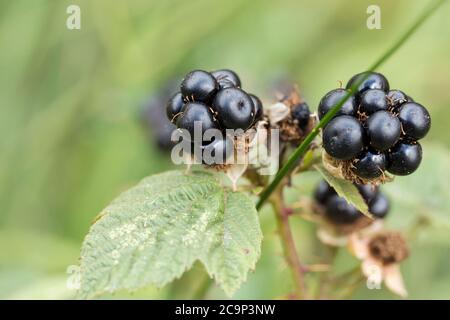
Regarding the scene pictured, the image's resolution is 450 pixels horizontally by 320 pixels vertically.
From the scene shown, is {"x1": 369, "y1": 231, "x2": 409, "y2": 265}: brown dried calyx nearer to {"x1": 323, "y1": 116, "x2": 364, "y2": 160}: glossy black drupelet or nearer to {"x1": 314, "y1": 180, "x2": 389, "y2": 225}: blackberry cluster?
{"x1": 314, "y1": 180, "x2": 389, "y2": 225}: blackberry cluster

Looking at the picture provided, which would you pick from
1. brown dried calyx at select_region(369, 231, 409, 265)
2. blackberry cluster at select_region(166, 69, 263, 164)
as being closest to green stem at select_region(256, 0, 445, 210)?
blackberry cluster at select_region(166, 69, 263, 164)

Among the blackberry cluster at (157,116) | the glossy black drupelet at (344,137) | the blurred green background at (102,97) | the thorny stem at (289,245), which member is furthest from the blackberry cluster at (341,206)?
the blackberry cluster at (157,116)

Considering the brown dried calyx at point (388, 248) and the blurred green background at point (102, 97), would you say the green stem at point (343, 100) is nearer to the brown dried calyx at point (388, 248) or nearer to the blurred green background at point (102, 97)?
the brown dried calyx at point (388, 248)

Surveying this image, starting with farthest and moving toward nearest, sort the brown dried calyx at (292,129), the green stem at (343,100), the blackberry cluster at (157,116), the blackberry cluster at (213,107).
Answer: the blackberry cluster at (157,116) → the brown dried calyx at (292,129) → the blackberry cluster at (213,107) → the green stem at (343,100)

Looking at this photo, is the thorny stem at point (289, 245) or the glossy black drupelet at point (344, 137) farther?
the thorny stem at point (289, 245)
